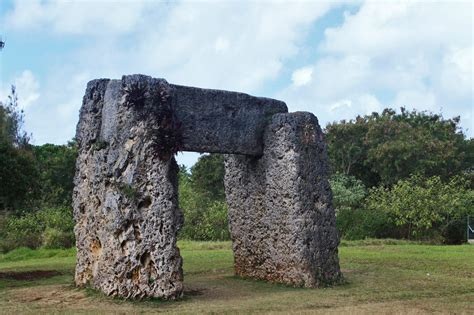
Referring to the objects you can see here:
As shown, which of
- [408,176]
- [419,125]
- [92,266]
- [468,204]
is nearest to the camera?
[92,266]

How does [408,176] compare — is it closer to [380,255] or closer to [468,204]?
[468,204]

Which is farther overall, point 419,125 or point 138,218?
point 419,125

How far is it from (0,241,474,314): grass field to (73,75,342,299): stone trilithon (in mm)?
485

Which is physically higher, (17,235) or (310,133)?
(310,133)

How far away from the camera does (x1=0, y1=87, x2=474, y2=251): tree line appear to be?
25750 mm

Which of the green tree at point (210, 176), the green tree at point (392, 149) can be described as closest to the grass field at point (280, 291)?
the green tree at point (210, 176)

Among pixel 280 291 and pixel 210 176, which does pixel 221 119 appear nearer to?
pixel 280 291

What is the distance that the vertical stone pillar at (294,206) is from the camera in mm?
13406

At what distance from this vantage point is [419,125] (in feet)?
135

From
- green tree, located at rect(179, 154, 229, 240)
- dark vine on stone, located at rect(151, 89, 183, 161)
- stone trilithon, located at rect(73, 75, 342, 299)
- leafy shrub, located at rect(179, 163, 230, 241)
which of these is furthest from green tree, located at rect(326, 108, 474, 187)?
dark vine on stone, located at rect(151, 89, 183, 161)

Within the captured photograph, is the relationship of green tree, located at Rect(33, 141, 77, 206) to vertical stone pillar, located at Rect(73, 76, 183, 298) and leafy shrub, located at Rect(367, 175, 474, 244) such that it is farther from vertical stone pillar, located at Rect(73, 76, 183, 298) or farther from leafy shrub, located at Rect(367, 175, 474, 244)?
vertical stone pillar, located at Rect(73, 76, 183, 298)

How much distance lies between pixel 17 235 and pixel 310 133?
16122mm

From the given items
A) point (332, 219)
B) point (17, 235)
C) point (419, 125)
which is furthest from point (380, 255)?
point (419, 125)

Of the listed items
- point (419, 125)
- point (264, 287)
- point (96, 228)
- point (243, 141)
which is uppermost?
point (419, 125)
